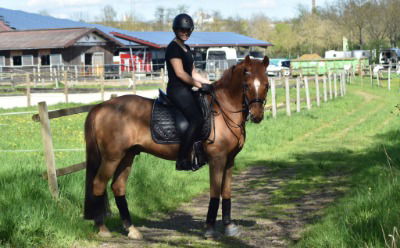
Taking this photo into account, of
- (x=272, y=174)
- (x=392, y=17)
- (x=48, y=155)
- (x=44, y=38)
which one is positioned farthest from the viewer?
(x=392, y=17)

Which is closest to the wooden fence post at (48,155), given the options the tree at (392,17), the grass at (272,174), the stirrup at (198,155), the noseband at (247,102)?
the grass at (272,174)

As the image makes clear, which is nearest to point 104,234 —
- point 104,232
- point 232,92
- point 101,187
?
point 104,232

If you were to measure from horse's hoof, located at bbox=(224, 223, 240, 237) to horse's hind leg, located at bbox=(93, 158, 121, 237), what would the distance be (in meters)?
1.48

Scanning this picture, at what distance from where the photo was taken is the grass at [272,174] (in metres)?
6.44

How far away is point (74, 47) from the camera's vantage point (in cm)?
5591

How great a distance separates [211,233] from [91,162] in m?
1.80

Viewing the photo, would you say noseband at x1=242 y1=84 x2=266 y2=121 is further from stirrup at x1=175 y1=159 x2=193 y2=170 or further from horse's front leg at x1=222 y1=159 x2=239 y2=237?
stirrup at x1=175 y1=159 x2=193 y2=170

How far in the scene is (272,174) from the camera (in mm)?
11836

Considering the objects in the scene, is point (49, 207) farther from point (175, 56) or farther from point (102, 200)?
point (175, 56)

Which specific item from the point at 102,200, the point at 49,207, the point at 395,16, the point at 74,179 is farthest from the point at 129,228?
the point at 395,16

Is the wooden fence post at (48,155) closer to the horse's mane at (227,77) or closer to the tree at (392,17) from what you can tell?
the horse's mane at (227,77)

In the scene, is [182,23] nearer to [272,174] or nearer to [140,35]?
[272,174]

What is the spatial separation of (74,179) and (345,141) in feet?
29.9

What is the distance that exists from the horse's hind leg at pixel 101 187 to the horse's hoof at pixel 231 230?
148 cm
